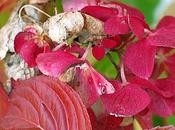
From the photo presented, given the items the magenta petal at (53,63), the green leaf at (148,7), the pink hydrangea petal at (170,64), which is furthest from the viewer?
the green leaf at (148,7)

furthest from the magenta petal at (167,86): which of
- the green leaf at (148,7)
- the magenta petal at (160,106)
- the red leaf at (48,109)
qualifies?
the green leaf at (148,7)

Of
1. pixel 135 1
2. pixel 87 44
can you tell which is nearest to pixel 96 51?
pixel 87 44

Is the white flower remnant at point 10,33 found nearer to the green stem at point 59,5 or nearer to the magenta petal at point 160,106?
the green stem at point 59,5

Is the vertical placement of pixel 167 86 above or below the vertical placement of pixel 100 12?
below

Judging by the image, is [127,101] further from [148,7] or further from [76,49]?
[148,7]

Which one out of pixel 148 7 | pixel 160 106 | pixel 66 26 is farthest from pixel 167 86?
pixel 148 7

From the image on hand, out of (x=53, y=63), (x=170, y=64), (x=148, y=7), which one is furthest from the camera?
(x=148, y=7)
